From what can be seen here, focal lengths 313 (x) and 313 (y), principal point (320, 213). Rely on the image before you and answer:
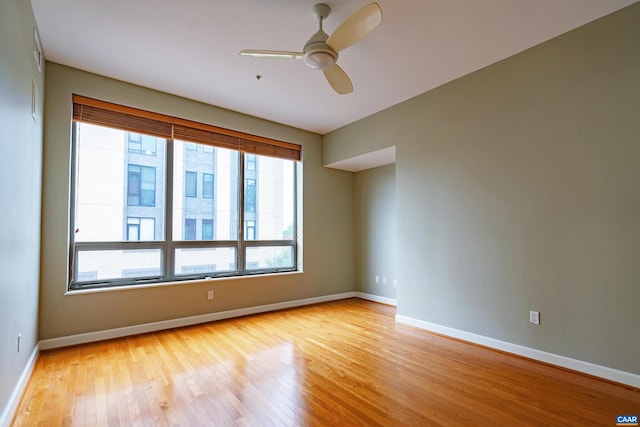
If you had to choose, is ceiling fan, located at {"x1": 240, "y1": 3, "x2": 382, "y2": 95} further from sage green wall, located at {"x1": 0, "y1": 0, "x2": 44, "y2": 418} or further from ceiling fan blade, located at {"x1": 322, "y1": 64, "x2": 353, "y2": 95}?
sage green wall, located at {"x1": 0, "y1": 0, "x2": 44, "y2": 418}

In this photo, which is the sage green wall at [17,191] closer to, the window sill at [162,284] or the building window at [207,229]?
the window sill at [162,284]

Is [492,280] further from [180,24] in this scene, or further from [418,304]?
[180,24]

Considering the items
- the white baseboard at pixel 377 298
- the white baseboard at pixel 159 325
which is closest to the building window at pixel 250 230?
the white baseboard at pixel 159 325

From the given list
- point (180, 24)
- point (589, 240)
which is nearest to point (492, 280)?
point (589, 240)

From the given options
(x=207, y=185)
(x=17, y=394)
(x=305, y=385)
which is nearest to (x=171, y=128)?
(x=207, y=185)

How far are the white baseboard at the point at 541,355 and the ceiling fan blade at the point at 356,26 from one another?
3.07 meters

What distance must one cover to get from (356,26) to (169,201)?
3050 mm

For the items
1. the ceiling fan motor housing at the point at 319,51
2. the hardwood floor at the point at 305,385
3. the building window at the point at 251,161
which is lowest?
the hardwood floor at the point at 305,385

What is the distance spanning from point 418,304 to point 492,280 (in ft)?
3.21

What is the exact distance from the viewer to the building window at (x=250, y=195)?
4715 millimetres

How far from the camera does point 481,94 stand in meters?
3.34

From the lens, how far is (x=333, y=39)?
231 cm

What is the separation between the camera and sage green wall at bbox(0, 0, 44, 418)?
1.80 metres

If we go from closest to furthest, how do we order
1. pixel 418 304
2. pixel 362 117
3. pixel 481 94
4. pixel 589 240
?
pixel 589 240
pixel 481 94
pixel 418 304
pixel 362 117
